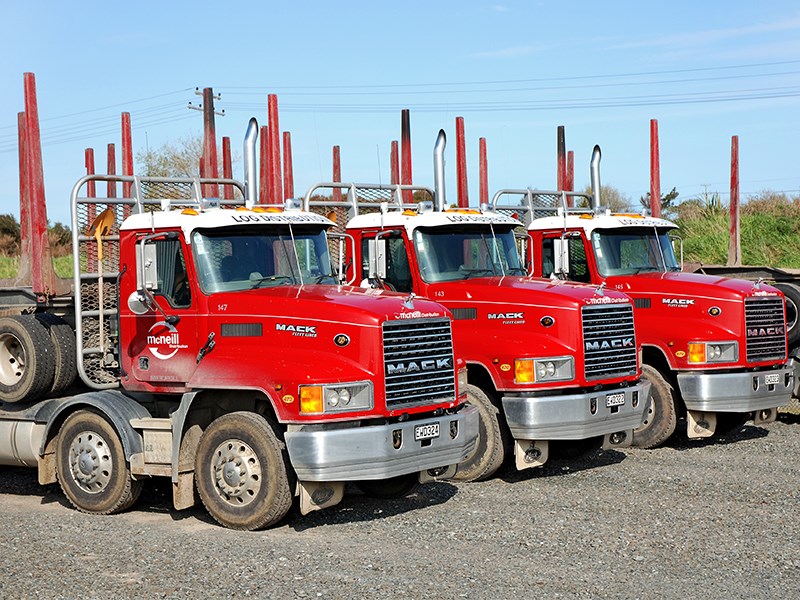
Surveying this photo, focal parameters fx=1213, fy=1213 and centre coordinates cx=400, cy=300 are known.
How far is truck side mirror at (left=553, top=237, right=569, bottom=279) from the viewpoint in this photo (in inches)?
577

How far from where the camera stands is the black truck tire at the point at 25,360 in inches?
449

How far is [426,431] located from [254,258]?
87.6 inches

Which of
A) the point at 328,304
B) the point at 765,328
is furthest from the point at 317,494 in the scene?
the point at 765,328

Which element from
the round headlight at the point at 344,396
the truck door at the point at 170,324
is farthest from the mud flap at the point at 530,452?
the truck door at the point at 170,324

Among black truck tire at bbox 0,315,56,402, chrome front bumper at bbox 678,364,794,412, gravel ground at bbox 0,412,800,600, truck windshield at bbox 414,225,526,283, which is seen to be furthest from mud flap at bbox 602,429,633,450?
black truck tire at bbox 0,315,56,402

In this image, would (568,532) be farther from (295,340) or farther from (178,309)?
(178,309)

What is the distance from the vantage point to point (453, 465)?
1051cm

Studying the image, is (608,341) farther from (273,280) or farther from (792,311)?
(792,311)

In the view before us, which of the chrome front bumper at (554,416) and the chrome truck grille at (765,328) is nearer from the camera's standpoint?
the chrome front bumper at (554,416)

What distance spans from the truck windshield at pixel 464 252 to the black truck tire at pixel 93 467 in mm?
3888

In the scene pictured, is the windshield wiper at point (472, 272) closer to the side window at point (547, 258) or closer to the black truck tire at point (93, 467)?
the side window at point (547, 258)

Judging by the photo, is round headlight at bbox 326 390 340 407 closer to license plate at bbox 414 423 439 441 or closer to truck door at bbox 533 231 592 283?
license plate at bbox 414 423 439 441

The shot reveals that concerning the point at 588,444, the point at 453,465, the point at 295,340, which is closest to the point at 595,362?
the point at 588,444

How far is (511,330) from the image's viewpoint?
495 inches
